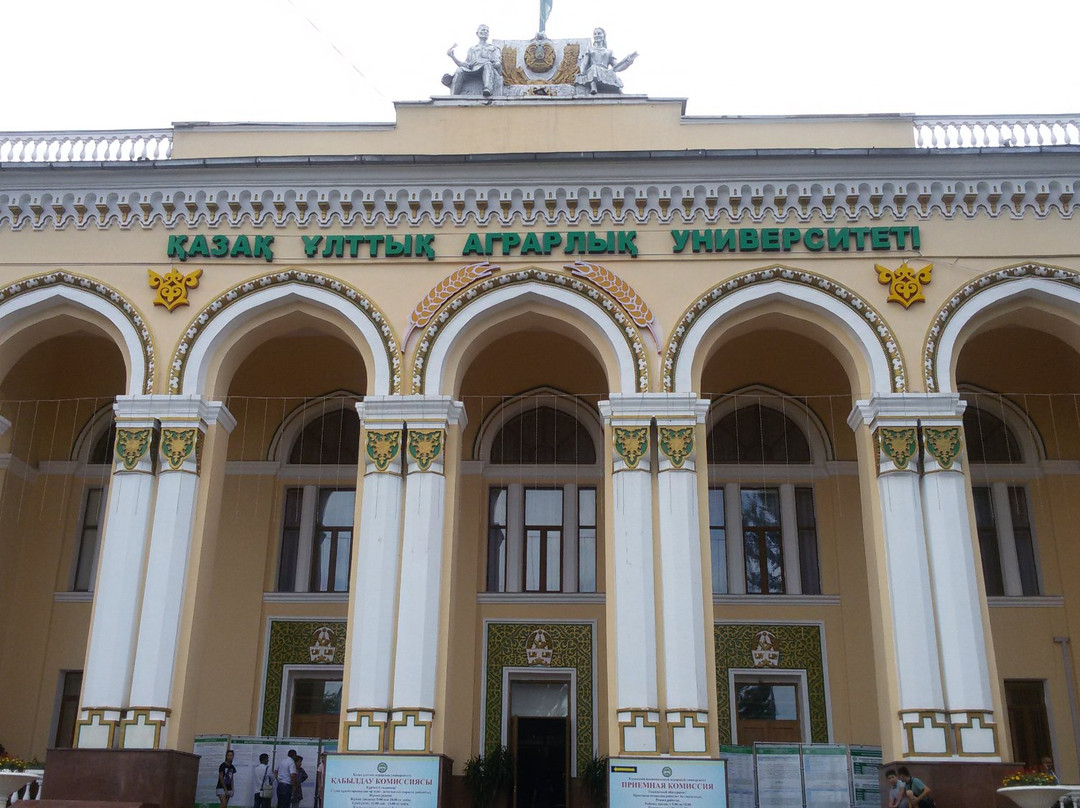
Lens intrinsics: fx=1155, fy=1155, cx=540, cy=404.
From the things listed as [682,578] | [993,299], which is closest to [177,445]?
[682,578]

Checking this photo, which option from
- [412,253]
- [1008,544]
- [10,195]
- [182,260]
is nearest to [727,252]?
[412,253]

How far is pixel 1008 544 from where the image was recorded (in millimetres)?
16203

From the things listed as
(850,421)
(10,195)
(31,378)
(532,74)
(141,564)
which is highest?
(532,74)

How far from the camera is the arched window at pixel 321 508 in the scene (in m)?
16.6

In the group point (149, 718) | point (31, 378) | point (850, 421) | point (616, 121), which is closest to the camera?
point (149, 718)

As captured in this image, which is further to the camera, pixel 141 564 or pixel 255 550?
pixel 255 550

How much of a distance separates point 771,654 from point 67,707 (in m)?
9.80

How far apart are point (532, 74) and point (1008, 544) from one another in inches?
371

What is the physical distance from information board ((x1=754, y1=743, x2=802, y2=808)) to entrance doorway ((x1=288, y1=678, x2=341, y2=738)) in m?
5.80

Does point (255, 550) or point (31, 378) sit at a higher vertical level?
point (31, 378)

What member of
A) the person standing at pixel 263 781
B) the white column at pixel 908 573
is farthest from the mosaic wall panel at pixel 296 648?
the white column at pixel 908 573

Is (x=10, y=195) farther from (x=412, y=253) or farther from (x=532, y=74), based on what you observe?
(x=532, y=74)

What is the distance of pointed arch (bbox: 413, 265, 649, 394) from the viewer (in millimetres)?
14211

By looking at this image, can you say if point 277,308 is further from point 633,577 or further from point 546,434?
point 633,577
